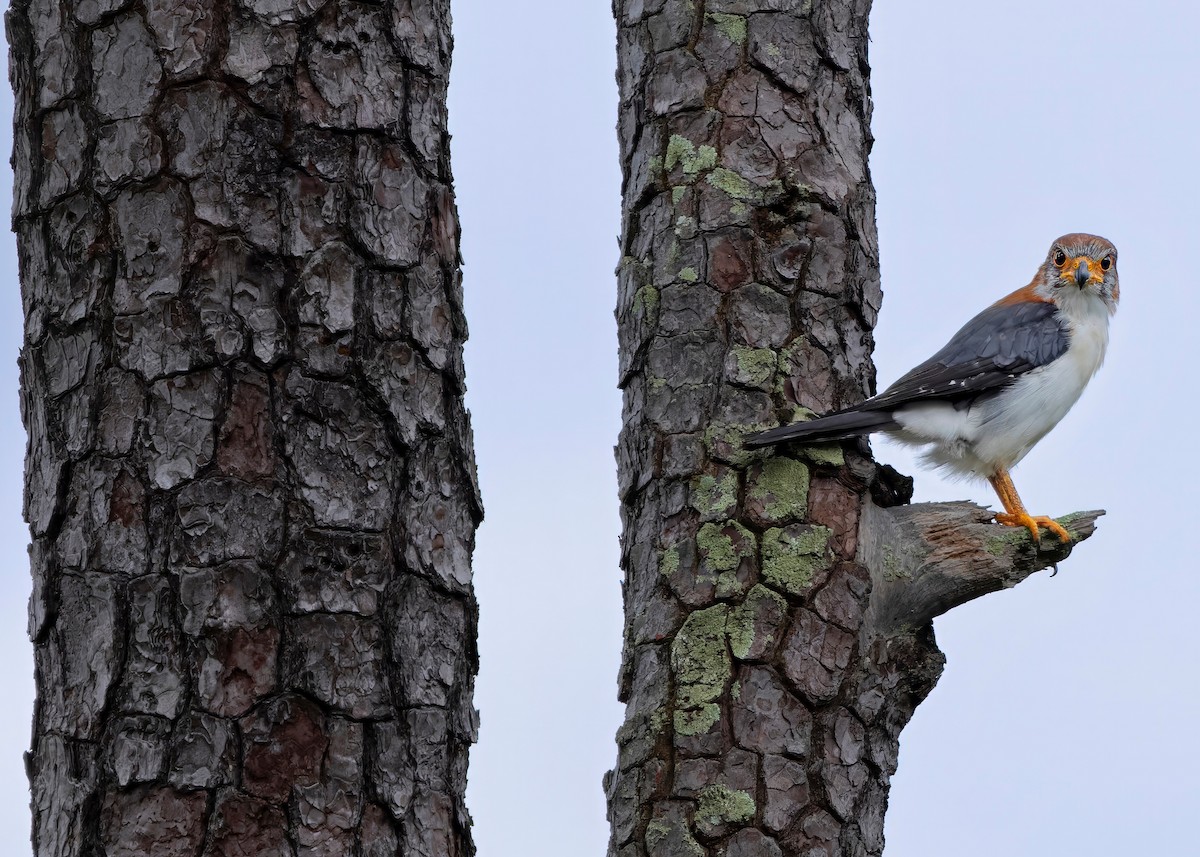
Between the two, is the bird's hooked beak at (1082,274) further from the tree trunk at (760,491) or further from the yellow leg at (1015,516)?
the tree trunk at (760,491)

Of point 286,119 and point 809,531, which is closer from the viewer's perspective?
point 286,119

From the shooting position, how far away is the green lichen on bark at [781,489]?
420cm

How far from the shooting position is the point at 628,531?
14.8ft

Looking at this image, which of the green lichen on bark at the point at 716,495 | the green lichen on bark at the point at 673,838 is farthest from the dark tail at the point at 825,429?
the green lichen on bark at the point at 673,838

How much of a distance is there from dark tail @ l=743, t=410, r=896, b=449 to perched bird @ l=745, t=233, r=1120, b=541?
0.48 metres

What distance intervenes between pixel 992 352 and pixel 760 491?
2.12 meters

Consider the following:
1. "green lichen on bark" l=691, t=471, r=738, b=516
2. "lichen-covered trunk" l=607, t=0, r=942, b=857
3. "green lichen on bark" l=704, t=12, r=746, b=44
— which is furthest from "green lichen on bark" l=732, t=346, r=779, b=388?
"green lichen on bark" l=704, t=12, r=746, b=44

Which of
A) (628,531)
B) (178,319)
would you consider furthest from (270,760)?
(628,531)

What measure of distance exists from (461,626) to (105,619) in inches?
25.5

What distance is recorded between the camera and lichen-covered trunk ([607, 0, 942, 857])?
4020 millimetres

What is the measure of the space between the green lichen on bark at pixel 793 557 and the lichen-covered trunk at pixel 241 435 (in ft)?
5.58

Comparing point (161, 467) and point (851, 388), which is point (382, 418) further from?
point (851, 388)

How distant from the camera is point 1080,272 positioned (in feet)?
21.1

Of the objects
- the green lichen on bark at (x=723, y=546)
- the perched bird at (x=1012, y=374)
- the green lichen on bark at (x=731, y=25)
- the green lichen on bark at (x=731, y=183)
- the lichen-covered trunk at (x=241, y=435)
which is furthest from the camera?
the perched bird at (x=1012, y=374)
